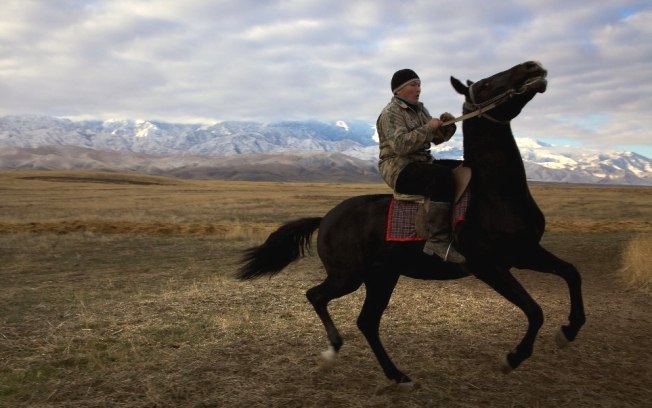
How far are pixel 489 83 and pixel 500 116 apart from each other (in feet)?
1.18

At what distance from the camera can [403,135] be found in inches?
206

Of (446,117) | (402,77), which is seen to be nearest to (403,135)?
(446,117)

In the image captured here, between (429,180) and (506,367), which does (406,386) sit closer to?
(506,367)

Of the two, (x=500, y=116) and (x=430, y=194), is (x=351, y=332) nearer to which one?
(x=430, y=194)

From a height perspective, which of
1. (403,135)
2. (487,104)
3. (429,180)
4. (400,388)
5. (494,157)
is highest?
(487,104)

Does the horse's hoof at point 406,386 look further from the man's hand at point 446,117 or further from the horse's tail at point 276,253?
the man's hand at point 446,117

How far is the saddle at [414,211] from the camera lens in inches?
201

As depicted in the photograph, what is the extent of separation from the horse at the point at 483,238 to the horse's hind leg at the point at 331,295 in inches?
0.4

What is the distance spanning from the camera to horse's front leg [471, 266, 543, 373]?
4.70 metres

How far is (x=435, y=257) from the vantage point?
17.8 ft

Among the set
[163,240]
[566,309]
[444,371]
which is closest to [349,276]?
[444,371]

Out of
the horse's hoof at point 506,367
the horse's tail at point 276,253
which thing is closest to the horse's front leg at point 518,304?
the horse's hoof at point 506,367

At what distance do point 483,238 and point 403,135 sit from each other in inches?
51.6

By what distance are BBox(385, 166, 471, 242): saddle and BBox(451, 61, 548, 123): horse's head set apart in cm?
66
